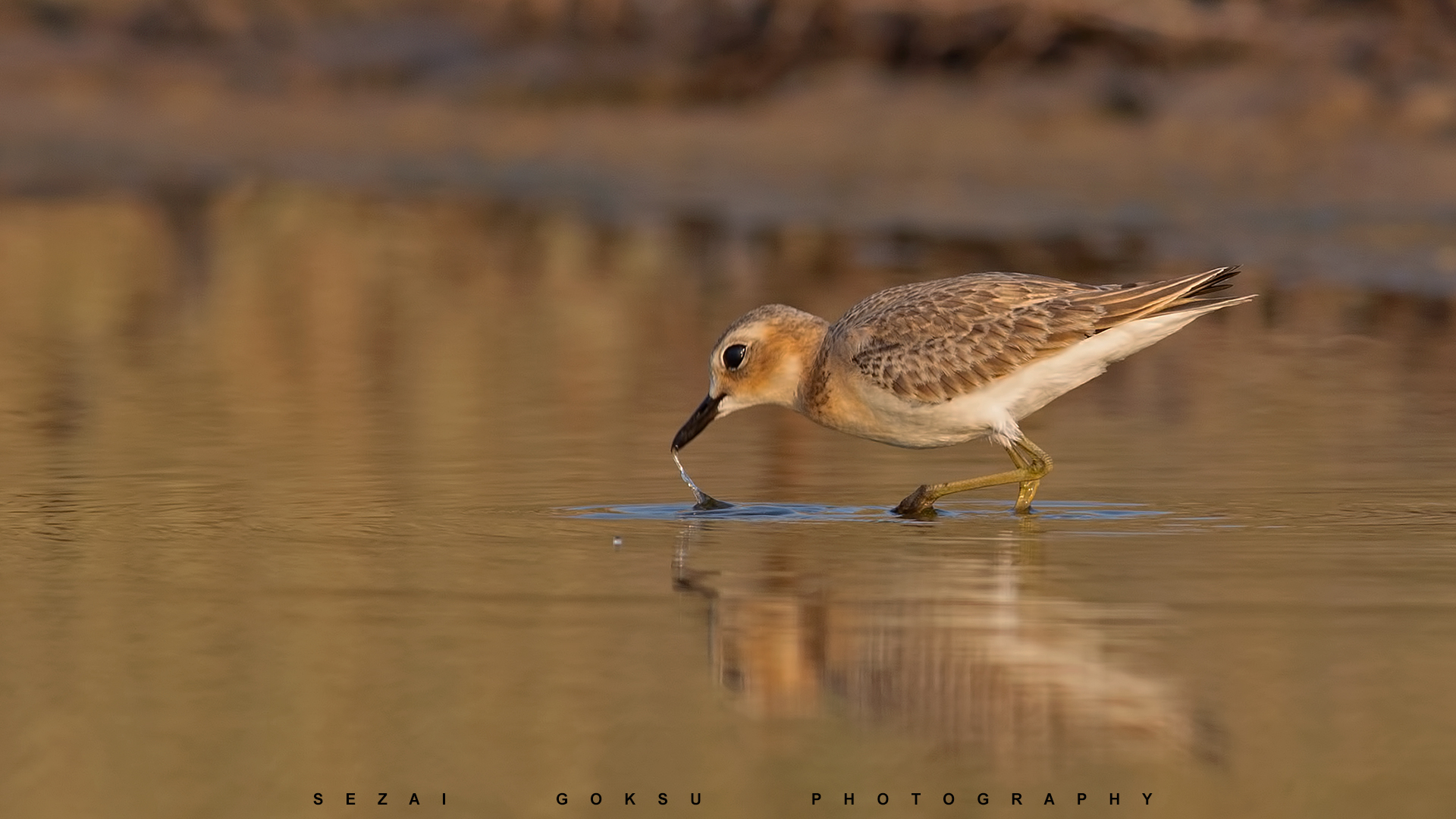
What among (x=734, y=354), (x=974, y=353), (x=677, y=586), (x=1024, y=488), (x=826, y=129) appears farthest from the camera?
(x=826, y=129)

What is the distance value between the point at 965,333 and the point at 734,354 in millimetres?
932

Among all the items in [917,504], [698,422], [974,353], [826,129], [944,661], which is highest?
[826,129]

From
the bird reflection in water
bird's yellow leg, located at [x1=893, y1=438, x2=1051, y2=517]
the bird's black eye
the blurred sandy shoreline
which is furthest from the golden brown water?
the blurred sandy shoreline

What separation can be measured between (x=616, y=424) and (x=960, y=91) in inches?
455

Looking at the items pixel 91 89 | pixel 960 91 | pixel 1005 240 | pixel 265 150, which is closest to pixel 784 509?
pixel 1005 240

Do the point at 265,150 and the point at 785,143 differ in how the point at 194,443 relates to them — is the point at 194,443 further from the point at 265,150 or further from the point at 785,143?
the point at 265,150

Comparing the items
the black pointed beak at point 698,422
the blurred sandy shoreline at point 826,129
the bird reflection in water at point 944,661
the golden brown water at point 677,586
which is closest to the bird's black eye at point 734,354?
the black pointed beak at point 698,422

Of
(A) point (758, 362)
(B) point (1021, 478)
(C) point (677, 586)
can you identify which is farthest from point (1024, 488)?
(C) point (677, 586)

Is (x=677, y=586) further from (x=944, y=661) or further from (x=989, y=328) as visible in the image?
(x=989, y=328)

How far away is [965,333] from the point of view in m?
9.88

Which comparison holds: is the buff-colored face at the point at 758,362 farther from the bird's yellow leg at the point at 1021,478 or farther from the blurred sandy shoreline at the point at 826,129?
the blurred sandy shoreline at the point at 826,129

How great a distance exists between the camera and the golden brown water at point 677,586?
20.0ft

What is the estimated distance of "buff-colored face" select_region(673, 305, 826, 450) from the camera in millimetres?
10305

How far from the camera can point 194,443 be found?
11.3m
